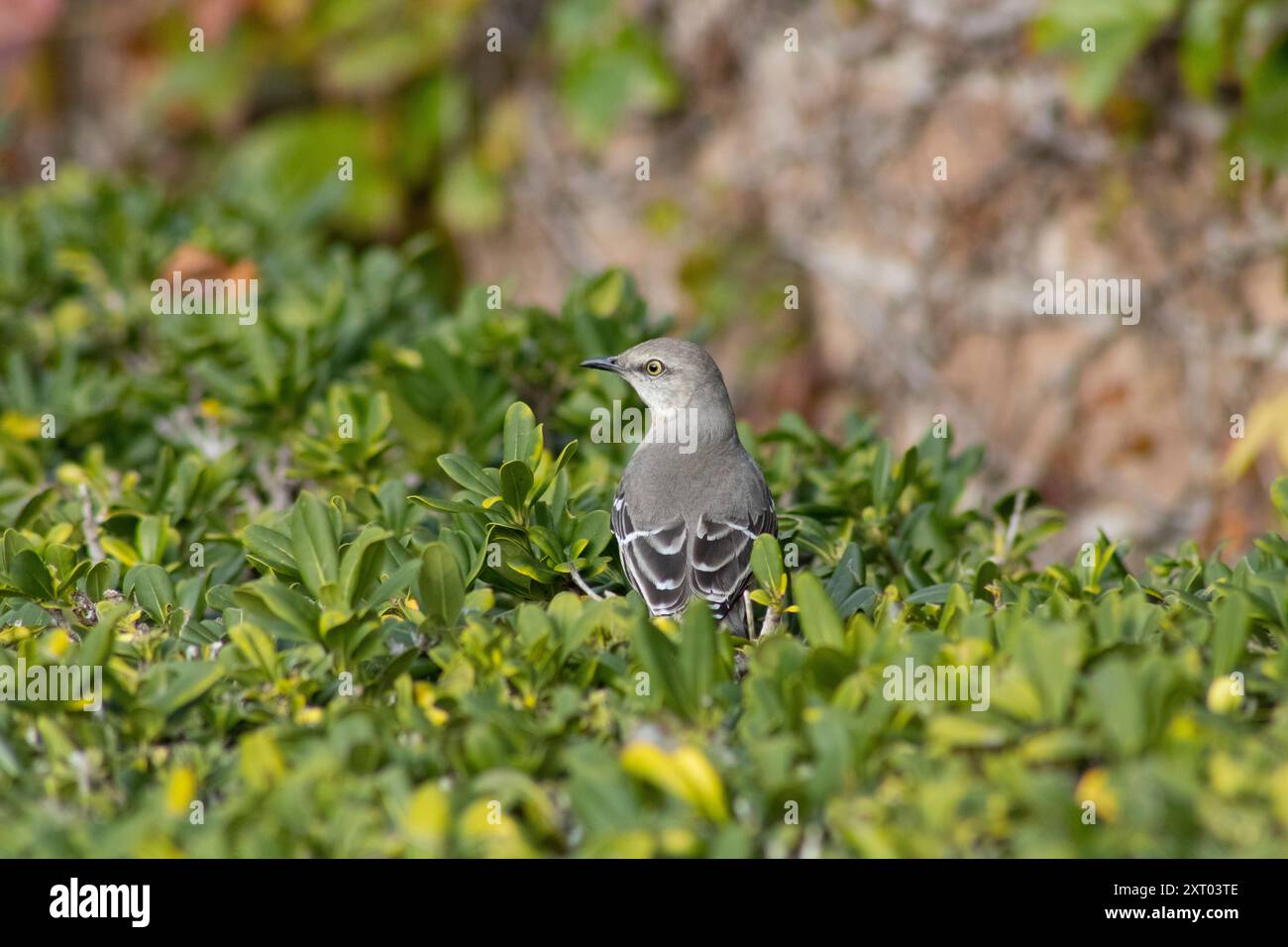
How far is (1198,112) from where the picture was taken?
7902mm

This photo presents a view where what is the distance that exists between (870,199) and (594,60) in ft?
7.31

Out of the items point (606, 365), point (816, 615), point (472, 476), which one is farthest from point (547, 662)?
point (606, 365)

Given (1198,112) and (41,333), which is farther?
(1198,112)

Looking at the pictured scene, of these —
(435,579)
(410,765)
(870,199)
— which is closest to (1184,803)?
(410,765)

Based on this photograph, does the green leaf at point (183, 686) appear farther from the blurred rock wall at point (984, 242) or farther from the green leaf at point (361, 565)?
the blurred rock wall at point (984, 242)

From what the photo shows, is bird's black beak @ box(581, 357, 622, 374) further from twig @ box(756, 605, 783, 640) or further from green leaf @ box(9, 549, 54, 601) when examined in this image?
green leaf @ box(9, 549, 54, 601)

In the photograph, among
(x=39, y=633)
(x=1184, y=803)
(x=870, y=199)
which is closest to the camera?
(x=1184, y=803)

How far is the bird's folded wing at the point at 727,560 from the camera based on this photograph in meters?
3.92

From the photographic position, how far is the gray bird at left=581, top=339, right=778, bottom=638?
393cm

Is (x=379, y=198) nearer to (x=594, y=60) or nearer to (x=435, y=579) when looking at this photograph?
(x=594, y=60)

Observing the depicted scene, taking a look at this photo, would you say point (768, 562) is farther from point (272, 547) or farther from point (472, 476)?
point (272, 547)

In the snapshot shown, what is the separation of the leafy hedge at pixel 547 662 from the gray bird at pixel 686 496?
141 mm

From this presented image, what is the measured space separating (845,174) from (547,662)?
7.08m

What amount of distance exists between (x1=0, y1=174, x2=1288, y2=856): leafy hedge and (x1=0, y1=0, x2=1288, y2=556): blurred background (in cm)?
218
